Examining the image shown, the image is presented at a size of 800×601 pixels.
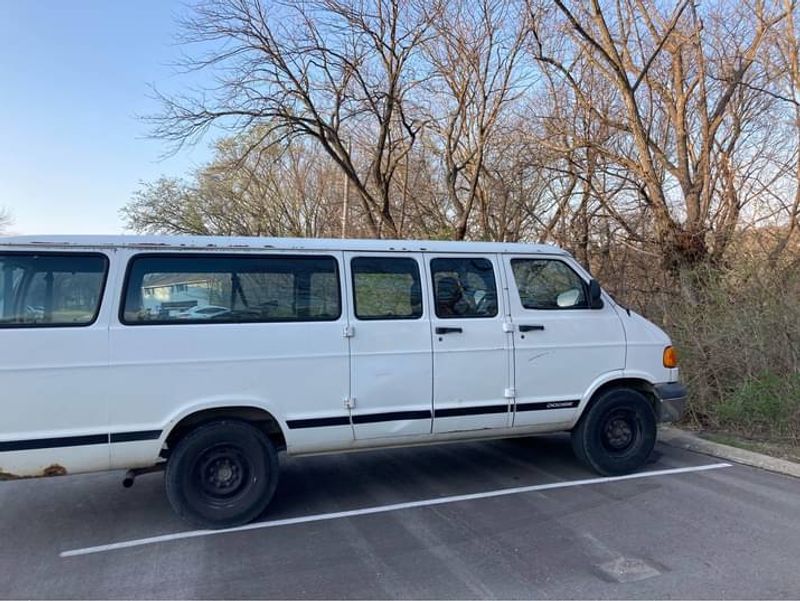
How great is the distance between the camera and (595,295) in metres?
5.48

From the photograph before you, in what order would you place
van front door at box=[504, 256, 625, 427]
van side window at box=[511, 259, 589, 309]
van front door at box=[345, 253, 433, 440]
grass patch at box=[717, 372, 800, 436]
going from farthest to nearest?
grass patch at box=[717, 372, 800, 436] < van side window at box=[511, 259, 589, 309] < van front door at box=[504, 256, 625, 427] < van front door at box=[345, 253, 433, 440]

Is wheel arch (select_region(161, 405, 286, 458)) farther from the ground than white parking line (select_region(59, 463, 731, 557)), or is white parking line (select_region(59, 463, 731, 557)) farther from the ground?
wheel arch (select_region(161, 405, 286, 458))

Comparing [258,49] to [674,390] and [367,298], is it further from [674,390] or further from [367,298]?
[674,390]

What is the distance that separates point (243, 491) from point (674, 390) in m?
4.01

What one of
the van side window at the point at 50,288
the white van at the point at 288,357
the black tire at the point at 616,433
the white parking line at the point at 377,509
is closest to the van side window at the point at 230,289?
the white van at the point at 288,357

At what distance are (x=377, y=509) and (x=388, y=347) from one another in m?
1.32

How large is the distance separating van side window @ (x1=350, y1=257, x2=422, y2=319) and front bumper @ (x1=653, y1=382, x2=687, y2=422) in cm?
250

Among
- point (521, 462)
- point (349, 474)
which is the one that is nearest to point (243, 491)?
point (349, 474)

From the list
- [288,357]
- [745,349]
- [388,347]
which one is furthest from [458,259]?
[745,349]

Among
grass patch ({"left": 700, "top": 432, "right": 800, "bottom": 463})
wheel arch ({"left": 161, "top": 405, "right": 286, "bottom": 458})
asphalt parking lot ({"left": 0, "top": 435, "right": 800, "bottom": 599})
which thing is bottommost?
asphalt parking lot ({"left": 0, "top": 435, "right": 800, "bottom": 599})

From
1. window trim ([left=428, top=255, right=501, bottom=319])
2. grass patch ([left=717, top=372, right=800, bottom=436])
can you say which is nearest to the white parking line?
grass patch ([left=717, top=372, right=800, bottom=436])

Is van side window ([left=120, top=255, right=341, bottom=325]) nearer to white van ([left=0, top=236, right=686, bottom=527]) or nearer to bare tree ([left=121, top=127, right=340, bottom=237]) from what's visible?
white van ([left=0, top=236, right=686, bottom=527])

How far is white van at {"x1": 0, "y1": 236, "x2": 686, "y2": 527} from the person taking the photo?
13.5 feet

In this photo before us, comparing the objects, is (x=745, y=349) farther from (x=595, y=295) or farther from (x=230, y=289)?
(x=230, y=289)
